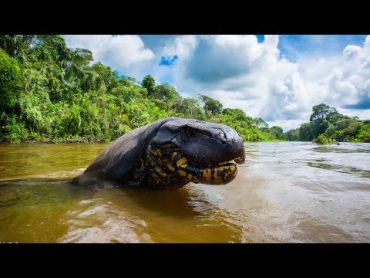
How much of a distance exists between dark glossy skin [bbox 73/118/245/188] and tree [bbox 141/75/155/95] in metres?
50.5

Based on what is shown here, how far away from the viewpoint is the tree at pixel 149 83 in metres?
52.5

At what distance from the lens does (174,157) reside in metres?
2.67

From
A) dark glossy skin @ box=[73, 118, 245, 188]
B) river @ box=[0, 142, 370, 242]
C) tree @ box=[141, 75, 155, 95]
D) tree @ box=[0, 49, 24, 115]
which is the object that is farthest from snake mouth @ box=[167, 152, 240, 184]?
tree @ box=[141, 75, 155, 95]

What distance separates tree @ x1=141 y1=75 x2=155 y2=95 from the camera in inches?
2067

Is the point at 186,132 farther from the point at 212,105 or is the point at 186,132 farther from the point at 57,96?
the point at 212,105

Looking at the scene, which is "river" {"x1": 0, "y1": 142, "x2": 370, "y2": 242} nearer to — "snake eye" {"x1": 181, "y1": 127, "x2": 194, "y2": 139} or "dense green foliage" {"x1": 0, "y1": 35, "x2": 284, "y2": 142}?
"snake eye" {"x1": 181, "y1": 127, "x2": 194, "y2": 139}

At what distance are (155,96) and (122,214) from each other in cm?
5011

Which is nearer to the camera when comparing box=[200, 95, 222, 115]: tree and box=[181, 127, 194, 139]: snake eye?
box=[181, 127, 194, 139]: snake eye

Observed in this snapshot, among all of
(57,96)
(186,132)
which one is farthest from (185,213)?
(57,96)

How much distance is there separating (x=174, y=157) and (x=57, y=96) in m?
29.4

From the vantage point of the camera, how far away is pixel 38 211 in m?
2.50

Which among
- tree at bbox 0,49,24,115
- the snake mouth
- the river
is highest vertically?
tree at bbox 0,49,24,115

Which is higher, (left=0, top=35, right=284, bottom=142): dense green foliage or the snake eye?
(left=0, top=35, right=284, bottom=142): dense green foliage
